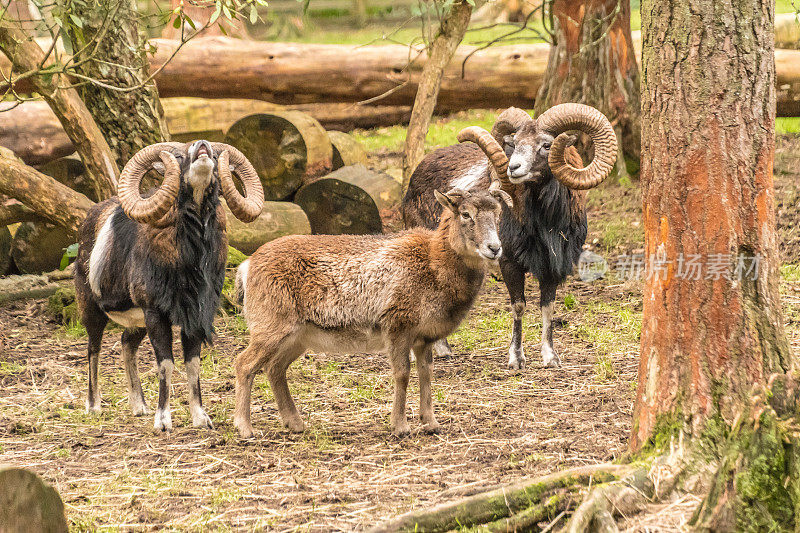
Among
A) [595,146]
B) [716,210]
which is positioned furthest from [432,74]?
[716,210]

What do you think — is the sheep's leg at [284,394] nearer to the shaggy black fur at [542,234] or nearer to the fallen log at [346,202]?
the shaggy black fur at [542,234]

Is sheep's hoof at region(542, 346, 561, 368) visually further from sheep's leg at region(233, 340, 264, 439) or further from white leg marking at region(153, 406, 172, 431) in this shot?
white leg marking at region(153, 406, 172, 431)

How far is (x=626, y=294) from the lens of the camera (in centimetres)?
1014

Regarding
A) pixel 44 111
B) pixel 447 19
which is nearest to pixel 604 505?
pixel 447 19

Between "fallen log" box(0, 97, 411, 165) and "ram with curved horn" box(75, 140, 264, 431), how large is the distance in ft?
12.8

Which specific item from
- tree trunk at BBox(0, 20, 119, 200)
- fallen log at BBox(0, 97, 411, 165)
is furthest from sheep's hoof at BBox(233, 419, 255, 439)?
fallen log at BBox(0, 97, 411, 165)

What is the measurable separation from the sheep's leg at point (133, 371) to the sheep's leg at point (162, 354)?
0.50 metres

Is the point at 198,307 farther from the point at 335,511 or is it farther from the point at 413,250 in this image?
the point at 335,511

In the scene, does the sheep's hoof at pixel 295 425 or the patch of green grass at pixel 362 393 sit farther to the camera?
the patch of green grass at pixel 362 393

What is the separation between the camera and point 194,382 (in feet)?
22.2

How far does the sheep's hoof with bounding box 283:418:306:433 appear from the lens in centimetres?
646

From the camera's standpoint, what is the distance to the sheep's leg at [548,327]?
812 centimetres

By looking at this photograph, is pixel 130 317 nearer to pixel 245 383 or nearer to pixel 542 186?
pixel 245 383

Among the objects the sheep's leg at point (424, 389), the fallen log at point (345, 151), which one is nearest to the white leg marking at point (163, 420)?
the sheep's leg at point (424, 389)
